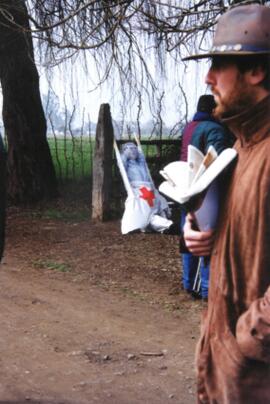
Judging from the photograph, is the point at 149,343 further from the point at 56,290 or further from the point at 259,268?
the point at 259,268

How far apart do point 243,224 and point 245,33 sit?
445mm

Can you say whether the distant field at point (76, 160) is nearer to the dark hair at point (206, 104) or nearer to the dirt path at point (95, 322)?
the dirt path at point (95, 322)

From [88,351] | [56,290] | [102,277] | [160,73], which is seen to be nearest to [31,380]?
[88,351]

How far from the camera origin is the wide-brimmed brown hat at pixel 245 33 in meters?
1.56

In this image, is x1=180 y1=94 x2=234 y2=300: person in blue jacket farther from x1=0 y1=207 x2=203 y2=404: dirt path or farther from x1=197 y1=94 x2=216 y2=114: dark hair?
x1=0 y1=207 x2=203 y2=404: dirt path

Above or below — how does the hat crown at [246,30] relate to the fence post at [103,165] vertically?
above

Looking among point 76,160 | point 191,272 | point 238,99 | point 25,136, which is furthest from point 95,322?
point 76,160

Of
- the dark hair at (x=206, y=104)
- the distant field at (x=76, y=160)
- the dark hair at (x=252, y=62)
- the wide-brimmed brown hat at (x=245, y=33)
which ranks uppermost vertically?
the wide-brimmed brown hat at (x=245, y=33)

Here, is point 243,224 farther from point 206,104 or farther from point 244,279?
point 206,104

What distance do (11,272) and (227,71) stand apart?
17.6 feet

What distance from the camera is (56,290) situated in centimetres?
598

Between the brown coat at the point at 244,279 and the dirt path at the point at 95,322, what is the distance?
2.13 meters

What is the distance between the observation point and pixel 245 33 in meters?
1.57

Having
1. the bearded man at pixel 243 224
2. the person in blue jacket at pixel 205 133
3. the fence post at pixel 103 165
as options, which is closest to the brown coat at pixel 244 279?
the bearded man at pixel 243 224
